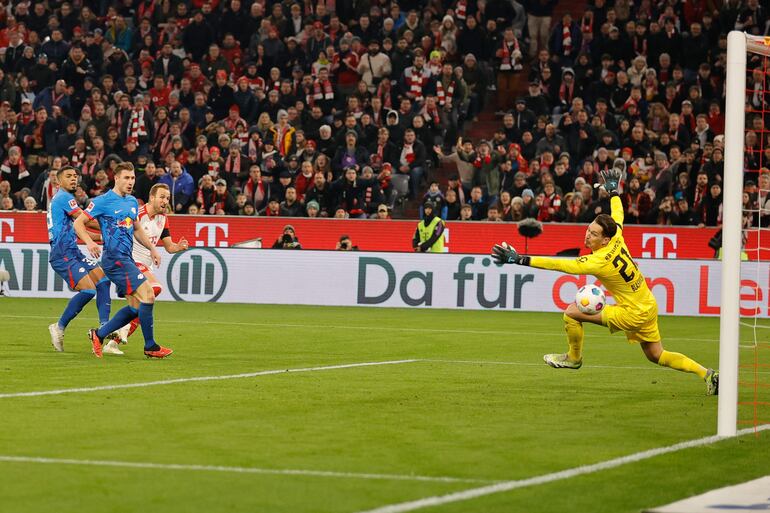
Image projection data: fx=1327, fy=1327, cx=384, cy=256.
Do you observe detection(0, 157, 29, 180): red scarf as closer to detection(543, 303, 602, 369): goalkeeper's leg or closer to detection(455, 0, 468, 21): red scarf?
detection(455, 0, 468, 21): red scarf

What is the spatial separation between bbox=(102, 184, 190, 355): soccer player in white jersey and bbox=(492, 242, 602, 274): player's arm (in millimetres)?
Answer: 4588

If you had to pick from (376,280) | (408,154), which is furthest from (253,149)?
(376,280)

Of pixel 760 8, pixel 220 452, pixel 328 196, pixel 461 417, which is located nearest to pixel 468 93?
pixel 328 196

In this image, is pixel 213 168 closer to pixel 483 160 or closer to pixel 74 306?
pixel 483 160

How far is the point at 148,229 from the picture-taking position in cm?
1612

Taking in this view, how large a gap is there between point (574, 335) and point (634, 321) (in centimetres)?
87

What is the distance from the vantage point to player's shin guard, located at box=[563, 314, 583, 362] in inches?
499

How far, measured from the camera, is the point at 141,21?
32719 mm

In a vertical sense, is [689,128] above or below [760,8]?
below

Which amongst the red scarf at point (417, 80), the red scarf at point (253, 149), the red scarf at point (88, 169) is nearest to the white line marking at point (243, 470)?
the red scarf at point (253, 149)

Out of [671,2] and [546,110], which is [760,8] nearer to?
[671,2]

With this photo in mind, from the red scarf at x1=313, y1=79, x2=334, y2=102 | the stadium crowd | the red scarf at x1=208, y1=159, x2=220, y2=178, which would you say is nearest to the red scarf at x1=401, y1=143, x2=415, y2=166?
the stadium crowd

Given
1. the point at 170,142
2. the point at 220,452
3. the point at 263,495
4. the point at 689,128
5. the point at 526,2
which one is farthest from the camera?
the point at 526,2

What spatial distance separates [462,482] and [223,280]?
61.2 ft
